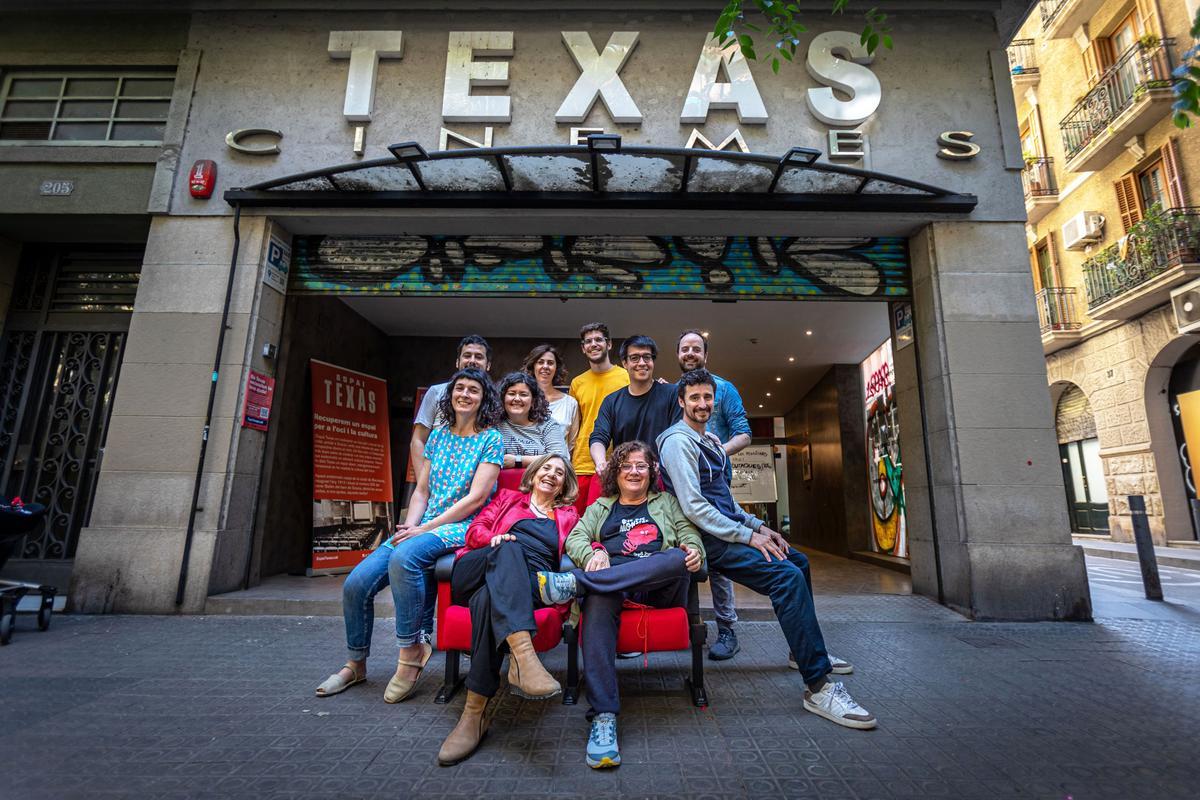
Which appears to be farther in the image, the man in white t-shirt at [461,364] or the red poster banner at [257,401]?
the red poster banner at [257,401]

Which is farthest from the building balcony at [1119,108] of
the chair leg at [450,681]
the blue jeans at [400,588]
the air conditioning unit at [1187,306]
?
the chair leg at [450,681]

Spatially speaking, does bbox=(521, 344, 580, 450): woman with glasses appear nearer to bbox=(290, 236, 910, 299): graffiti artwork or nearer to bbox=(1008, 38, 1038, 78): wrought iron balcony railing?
bbox=(290, 236, 910, 299): graffiti artwork

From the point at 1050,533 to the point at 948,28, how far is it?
5.61 meters

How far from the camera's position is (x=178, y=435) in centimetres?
545

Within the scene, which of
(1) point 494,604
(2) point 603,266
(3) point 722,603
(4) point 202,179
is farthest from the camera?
(2) point 603,266

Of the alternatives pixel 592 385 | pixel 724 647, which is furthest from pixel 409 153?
pixel 724 647

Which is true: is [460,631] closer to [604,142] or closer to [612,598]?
[612,598]

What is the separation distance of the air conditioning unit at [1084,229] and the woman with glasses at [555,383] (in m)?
15.7

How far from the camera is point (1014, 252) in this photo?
5.70 m

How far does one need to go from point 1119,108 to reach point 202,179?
Result: 17.9 metres

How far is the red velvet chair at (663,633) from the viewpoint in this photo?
9.30ft

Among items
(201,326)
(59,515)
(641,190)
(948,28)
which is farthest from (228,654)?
(948,28)

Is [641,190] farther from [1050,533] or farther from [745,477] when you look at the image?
[745,477]

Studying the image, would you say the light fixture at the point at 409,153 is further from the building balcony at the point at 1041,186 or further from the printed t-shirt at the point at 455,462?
the building balcony at the point at 1041,186
